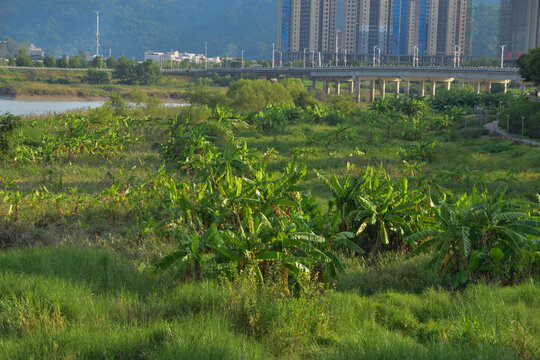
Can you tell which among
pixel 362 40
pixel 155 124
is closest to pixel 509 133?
pixel 155 124

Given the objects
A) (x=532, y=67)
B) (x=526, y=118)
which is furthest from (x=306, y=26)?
(x=526, y=118)

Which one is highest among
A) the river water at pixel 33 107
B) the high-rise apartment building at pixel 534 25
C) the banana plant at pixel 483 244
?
the high-rise apartment building at pixel 534 25

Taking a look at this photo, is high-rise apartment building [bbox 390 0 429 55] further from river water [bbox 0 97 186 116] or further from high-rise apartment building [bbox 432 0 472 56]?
river water [bbox 0 97 186 116]

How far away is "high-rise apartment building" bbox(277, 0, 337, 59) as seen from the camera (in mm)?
180250

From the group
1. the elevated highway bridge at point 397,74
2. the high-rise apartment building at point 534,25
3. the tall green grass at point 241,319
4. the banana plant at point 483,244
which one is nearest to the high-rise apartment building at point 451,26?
the high-rise apartment building at point 534,25

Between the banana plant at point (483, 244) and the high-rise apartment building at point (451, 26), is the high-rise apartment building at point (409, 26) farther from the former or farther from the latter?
the banana plant at point (483, 244)

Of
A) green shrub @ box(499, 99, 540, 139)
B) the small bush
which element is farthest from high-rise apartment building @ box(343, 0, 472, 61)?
the small bush

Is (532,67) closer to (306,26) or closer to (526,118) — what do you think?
(526,118)

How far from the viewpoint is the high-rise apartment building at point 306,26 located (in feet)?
591

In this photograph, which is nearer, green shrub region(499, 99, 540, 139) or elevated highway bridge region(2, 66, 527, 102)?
green shrub region(499, 99, 540, 139)

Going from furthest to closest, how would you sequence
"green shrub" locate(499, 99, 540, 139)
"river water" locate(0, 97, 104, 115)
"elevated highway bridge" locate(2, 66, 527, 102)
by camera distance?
"elevated highway bridge" locate(2, 66, 527, 102), "river water" locate(0, 97, 104, 115), "green shrub" locate(499, 99, 540, 139)

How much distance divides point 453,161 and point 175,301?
18.8 m

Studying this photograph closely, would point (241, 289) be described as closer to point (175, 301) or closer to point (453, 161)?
point (175, 301)

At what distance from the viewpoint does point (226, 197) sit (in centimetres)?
977
